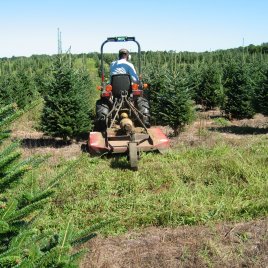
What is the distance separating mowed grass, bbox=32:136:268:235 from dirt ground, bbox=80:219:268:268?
27cm

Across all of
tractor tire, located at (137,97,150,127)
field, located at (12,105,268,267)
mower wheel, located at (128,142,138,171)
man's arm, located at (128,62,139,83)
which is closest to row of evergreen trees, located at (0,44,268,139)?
field, located at (12,105,268,267)

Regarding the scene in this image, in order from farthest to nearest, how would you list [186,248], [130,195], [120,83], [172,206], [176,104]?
[176,104], [120,83], [130,195], [172,206], [186,248]

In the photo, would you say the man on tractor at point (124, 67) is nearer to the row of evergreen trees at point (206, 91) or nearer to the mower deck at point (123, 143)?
the mower deck at point (123, 143)

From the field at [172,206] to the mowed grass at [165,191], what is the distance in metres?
0.01

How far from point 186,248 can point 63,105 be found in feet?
20.2

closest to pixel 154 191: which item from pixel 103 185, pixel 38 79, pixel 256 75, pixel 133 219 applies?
pixel 103 185

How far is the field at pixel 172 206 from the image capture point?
4.08 metres

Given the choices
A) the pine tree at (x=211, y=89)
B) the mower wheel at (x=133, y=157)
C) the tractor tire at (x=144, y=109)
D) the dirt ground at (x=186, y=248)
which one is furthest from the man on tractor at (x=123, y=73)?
the pine tree at (x=211, y=89)

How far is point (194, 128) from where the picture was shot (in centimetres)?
1178

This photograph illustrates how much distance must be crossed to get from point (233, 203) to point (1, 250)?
4.08m

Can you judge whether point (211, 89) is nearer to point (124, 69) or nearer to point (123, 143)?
point (124, 69)

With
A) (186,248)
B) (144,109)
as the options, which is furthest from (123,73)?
(186,248)

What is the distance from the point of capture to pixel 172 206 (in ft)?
17.3

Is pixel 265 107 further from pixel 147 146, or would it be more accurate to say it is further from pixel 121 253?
pixel 121 253
